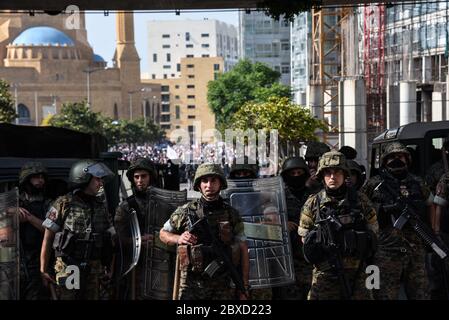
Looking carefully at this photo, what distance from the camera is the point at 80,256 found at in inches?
337

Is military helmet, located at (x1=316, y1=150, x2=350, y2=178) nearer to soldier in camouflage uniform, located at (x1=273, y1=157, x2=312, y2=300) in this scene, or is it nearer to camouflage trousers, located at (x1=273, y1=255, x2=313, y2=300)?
soldier in camouflage uniform, located at (x1=273, y1=157, x2=312, y2=300)

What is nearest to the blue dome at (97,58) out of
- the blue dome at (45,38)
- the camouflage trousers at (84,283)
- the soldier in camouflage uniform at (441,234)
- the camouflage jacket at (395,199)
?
the blue dome at (45,38)

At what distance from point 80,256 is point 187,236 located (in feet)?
3.59

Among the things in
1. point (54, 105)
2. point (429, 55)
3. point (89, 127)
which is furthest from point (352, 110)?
point (54, 105)

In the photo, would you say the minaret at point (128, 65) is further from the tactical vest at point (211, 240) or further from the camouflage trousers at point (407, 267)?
the tactical vest at point (211, 240)

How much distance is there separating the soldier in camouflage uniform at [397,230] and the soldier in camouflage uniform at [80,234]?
2.26m

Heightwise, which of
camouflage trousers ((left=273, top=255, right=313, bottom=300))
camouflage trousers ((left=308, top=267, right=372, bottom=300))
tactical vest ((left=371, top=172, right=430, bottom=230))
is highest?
tactical vest ((left=371, top=172, right=430, bottom=230))

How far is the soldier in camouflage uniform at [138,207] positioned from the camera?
928 cm

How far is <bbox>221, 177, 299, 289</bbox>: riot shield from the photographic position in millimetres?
8930

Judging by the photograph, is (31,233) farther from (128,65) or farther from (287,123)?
(128,65)

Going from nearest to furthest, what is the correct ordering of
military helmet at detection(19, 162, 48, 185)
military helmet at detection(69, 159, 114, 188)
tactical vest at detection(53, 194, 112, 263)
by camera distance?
tactical vest at detection(53, 194, 112, 263)
military helmet at detection(69, 159, 114, 188)
military helmet at detection(19, 162, 48, 185)

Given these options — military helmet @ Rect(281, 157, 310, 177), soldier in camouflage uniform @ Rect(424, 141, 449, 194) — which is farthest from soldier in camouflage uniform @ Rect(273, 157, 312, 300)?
soldier in camouflage uniform @ Rect(424, 141, 449, 194)

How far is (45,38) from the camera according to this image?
17312cm

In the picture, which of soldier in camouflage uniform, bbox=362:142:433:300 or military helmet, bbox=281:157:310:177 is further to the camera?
military helmet, bbox=281:157:310:177
